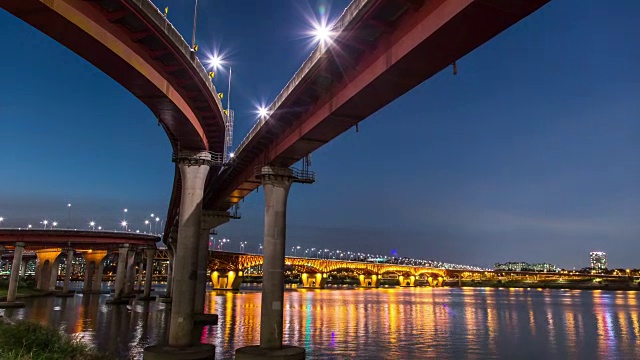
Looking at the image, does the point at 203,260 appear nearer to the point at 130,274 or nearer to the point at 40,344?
the point at 40,344

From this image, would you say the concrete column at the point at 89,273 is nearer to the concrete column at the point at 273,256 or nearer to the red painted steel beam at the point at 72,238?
the red painted steel beam at the point at 72,238

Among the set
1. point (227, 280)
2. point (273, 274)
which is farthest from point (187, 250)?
point (227, 280)

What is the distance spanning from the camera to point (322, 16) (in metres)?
19.9

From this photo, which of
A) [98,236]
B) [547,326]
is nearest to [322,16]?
[547,326]

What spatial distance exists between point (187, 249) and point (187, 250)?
63 mm

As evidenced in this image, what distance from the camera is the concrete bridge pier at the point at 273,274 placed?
28.6 m

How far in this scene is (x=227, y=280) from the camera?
178m

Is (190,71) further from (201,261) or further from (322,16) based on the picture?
(201,261)

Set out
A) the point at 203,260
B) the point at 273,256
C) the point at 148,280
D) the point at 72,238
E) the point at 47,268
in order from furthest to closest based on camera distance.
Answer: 1. the point at 47,268
2. the point at 148,280
3. the point at 72,238
4. the point at 203,260
5. the point at 273,256

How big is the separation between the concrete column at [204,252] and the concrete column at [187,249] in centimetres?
2247

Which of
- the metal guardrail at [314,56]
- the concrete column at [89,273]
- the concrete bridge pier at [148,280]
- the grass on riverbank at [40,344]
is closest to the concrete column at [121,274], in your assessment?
the concrete bridge pier at [148,280]

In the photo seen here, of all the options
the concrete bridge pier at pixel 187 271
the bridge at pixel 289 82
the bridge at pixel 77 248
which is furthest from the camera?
the bridge at pixel 77 248

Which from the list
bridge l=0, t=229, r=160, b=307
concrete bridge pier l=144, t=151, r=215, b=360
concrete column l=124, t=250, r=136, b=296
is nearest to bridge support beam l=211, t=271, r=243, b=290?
bridge l=0, t=229, r=160, b=307

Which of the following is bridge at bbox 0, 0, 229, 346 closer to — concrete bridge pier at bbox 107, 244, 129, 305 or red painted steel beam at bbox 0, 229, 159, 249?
concrete bridge pier at bbox 107, 244, 129, 305
